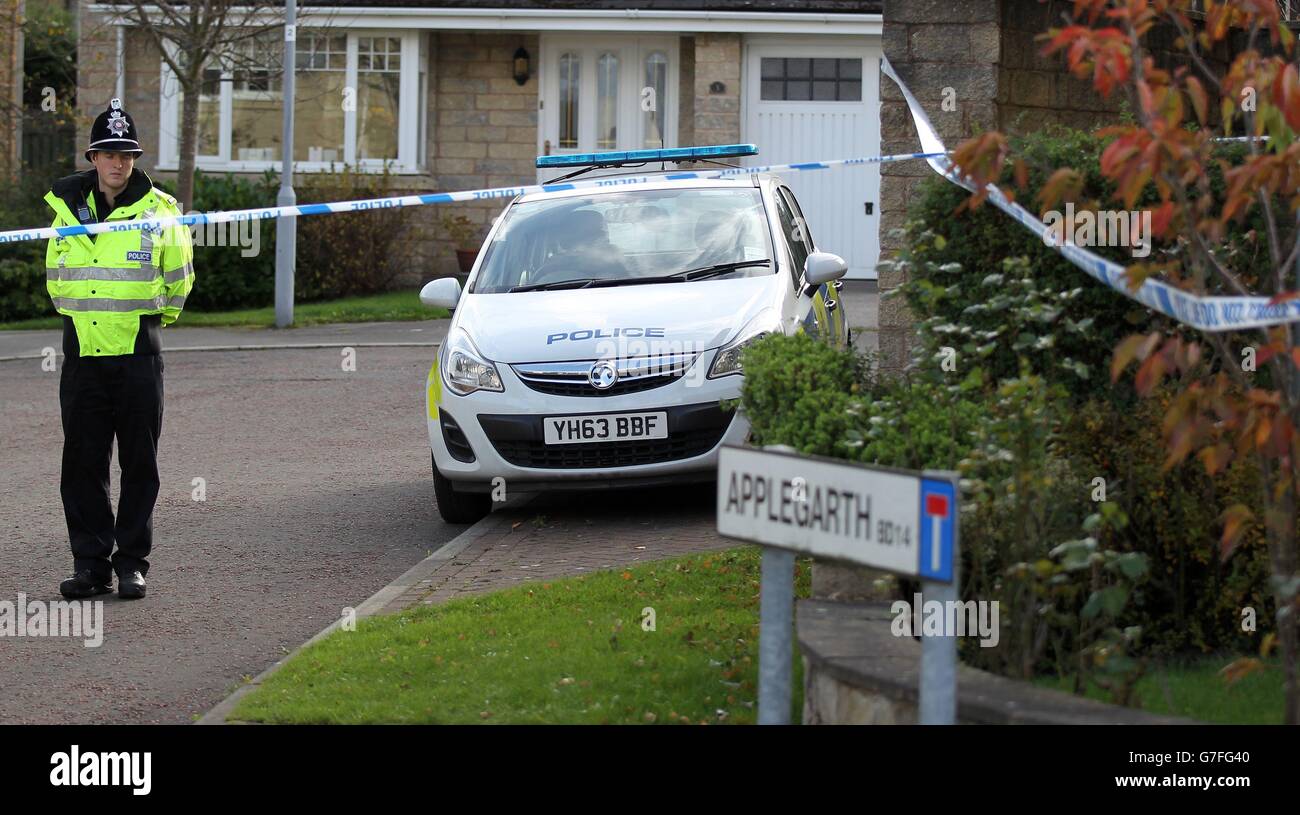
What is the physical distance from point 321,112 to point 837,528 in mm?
21519

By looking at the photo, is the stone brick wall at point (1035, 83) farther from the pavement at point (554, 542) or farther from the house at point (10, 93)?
the house at point (10, 93)

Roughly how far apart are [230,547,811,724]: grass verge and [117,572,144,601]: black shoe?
1.40 m

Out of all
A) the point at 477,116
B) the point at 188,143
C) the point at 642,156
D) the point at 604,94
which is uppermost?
the point at 604,94

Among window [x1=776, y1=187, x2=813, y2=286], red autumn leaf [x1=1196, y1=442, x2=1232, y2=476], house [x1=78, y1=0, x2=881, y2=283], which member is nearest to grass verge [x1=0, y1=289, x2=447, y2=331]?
house [x1=78, y1=0, x2=881, y2=283]

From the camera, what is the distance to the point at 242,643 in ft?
23.0

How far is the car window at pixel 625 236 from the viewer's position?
9.70 meters

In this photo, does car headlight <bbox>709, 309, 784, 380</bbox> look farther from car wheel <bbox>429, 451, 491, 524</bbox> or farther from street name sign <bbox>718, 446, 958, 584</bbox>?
street name sign <bbox>718, 446, 958, 584</bbox>

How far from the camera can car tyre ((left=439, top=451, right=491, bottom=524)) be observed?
919cm

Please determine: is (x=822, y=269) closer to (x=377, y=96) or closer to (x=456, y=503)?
(x=456, y=503)

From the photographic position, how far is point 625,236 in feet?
32.7

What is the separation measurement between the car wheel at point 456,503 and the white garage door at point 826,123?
47.3ft

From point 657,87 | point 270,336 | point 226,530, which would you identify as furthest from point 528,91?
point 226,530
